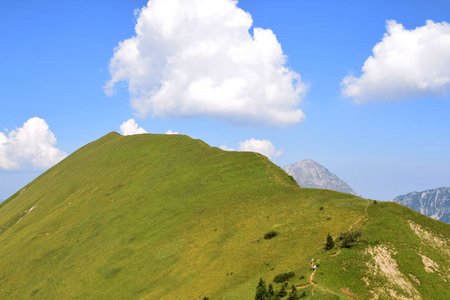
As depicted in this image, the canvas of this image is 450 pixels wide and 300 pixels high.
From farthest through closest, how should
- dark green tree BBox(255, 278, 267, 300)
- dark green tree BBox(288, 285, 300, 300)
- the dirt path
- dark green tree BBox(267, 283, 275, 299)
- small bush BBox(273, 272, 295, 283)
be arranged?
small bush BBox(273, 272, 295, 283)
the dirt path
dark green tree BBox(255, 278, 267, 300)
dark green tree BBox(267, 283, 275, 299)
dark green tree BBox(288, 285, 300, 300)

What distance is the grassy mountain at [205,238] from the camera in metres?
56.9

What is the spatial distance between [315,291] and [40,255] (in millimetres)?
87329

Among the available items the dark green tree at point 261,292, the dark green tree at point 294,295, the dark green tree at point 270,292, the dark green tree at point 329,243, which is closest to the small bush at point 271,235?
the dark green tree at point 329,243

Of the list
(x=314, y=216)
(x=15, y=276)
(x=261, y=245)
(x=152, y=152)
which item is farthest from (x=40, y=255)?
(x=314, y=216)

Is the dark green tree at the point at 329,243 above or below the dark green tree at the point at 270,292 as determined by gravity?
above

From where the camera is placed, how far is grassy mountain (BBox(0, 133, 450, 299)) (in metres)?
56.9

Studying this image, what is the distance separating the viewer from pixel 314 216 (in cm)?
7119

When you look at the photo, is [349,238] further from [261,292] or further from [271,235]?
[261,292]

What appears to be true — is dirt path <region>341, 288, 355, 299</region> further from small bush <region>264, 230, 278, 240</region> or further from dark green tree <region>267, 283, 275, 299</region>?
small bush <region>264, 230, 278, 240</region>

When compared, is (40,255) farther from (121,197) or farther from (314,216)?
(314,216)

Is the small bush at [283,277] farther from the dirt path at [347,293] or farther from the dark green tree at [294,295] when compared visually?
the dirt path at [347,293]

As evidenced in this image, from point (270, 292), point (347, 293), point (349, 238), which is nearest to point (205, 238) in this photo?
point (349, 238)

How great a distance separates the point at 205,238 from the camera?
82500mm

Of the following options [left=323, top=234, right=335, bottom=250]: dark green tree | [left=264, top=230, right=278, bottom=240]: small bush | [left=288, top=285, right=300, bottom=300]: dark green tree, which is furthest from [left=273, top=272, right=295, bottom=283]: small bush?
[left=264, top=230, right=278, bottom=240]: small bush
